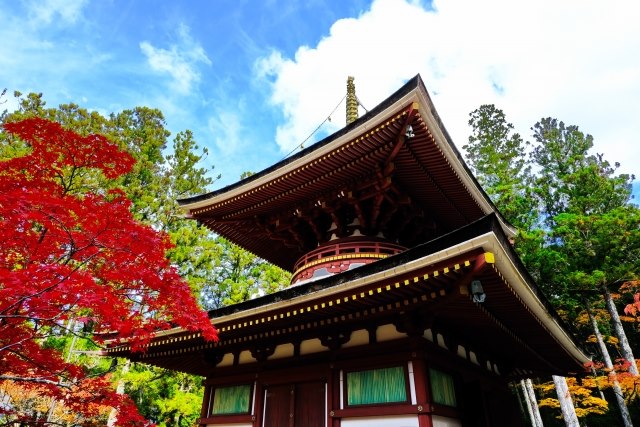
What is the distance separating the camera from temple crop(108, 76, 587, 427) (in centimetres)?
566

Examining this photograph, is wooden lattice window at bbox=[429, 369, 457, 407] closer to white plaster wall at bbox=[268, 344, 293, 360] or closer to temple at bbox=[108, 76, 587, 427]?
temple at bbox=[108, 76, 587, 427]

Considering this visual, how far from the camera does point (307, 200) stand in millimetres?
9750

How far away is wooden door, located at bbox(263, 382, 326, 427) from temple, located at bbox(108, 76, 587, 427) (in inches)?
1.1

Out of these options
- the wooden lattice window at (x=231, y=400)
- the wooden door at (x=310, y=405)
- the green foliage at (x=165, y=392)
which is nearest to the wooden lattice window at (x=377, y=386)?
the wooden door at (x=310, y=405)

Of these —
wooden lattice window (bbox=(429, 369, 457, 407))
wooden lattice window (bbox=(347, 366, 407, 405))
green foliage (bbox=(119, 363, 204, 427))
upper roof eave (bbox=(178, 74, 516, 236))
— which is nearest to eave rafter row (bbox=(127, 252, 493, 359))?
wooden lattice window (bbox=(347, 366, 407, 405))

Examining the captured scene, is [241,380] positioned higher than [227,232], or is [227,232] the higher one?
[227,232]

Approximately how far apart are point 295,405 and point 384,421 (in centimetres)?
191

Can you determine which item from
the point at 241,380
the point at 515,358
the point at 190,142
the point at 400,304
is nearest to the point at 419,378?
the point at 400,304

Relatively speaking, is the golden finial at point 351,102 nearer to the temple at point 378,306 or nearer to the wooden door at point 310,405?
the temple at point 378,306

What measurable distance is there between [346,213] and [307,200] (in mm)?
1035

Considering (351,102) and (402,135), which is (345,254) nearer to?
(402,135)

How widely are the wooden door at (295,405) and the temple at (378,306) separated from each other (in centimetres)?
3

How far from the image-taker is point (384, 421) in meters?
6.10

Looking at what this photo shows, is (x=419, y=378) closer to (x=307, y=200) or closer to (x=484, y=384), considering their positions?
(x=484, y=384)
